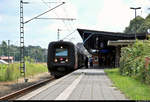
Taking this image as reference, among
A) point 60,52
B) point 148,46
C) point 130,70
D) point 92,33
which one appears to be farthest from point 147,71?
point 92,33

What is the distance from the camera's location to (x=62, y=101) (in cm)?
880

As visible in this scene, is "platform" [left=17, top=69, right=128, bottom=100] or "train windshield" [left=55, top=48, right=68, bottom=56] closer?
"platform" [left=17, top=69, right=128, bottom=100]

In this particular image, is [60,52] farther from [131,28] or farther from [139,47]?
[131,28]

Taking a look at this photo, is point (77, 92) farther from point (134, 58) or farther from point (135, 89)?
point (134, 58)

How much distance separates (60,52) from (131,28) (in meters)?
79.4

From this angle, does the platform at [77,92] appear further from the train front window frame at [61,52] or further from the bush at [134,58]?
the train front window frame at [61,52]

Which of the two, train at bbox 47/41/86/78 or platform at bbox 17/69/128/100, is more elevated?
train at bbox 47/41/86/78

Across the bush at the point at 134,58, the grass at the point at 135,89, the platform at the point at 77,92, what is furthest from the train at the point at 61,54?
the platform at the point at 77,92

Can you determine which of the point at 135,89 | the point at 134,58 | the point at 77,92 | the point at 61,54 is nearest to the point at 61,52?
the point at 61,54

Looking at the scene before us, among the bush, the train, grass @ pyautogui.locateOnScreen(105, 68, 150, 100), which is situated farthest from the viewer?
the train

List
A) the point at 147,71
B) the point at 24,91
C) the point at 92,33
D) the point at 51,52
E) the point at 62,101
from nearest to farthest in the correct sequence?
the point at 62,101 → the point at 147,71 → the point at 24,91 → the point at 51,52 → the point at 92,33

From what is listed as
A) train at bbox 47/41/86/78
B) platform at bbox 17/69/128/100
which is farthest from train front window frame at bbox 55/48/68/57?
platform at bbox 17/69/128/100

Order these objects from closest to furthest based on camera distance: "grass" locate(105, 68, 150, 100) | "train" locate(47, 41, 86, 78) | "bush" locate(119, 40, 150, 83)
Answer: "grass" locate(105, 68, 150, 100)
"bush" locate(119, 40, 150, 83)
"train" locate(47, 41, 86, 78)

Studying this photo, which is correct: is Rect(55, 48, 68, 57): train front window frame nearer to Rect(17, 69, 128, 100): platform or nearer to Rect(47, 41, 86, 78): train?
Rect(47, 41, 86, 78): train
